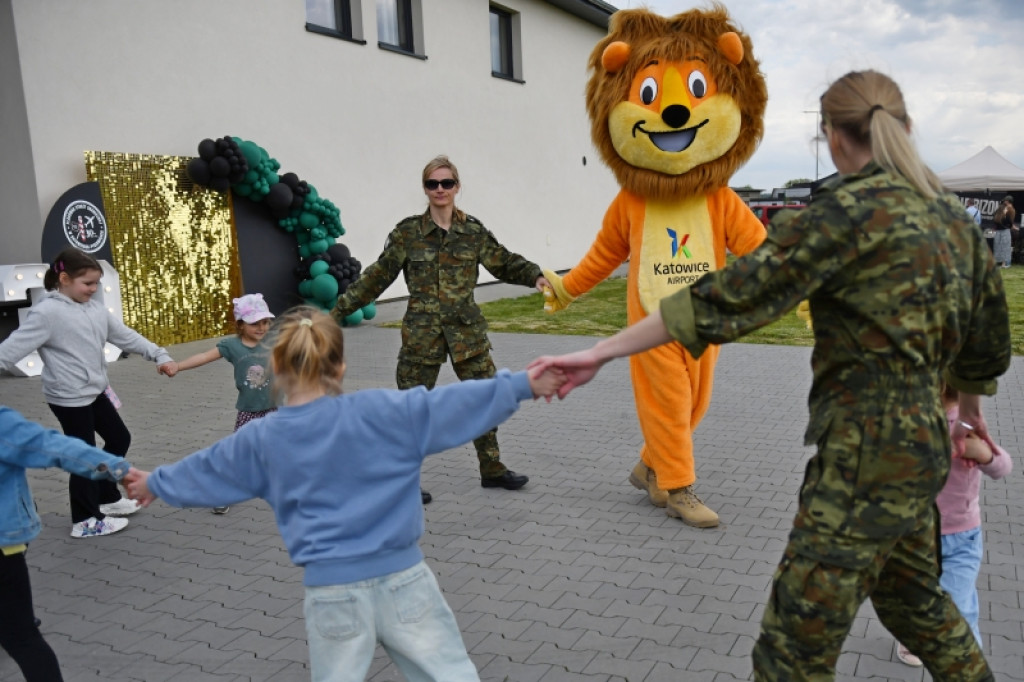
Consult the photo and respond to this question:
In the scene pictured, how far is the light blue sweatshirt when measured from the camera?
235 cm

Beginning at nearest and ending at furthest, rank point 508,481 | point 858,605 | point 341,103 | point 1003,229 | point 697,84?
1. point 858,605
2. point 697,84
3. point 508,481
4. point 341,103
5. point 1003,229

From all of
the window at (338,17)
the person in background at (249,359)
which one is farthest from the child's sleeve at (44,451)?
the window at (338,17)

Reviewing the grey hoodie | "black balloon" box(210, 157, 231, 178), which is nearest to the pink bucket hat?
the grey hoodie

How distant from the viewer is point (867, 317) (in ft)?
7.27

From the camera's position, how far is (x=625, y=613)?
3.84m

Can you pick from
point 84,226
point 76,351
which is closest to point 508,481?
point 76,351

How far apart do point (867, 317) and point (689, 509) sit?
2867 millimetres

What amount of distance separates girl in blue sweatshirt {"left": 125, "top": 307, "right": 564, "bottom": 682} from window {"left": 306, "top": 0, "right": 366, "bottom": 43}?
1314cm

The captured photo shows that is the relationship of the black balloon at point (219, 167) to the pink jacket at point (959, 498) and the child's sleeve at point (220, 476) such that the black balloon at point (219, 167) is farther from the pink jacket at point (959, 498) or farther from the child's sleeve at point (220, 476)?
the pink jacket at point (959, 498)

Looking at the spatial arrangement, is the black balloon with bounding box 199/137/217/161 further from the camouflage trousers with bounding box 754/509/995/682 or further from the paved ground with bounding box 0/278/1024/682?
the camouflage trousers with bounding box 754/509/995/682

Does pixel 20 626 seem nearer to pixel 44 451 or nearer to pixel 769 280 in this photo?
pixel 44 451

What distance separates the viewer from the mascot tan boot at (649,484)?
5.20 meters

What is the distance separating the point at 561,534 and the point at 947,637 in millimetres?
→ 2593

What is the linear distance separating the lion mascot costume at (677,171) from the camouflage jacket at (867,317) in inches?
101
